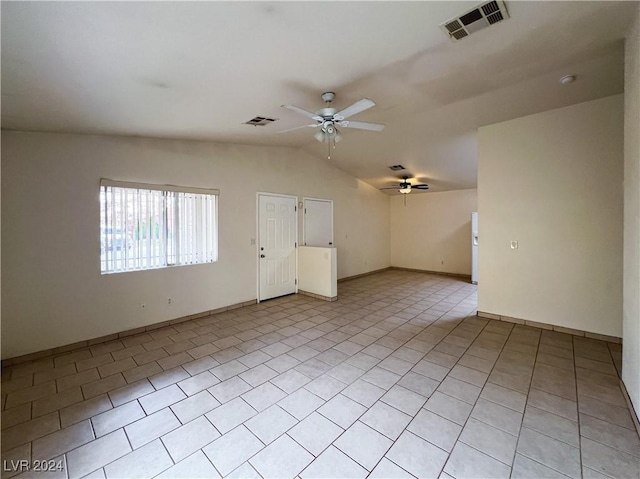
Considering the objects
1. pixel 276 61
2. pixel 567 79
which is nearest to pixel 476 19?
pixel 276 61

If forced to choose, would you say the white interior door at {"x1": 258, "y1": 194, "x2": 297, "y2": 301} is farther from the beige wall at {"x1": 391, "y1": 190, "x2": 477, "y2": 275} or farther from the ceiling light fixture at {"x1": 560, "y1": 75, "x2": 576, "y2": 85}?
the beige wall at {"x1": 391, "y1": 190, "x2": 477, "y2": 275}

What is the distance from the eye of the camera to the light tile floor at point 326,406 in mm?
1701

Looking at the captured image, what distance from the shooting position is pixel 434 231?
335 inches

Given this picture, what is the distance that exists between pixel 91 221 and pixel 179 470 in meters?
3.15

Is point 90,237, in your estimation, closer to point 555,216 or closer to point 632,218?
point 632,218

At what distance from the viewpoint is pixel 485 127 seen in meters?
4.24

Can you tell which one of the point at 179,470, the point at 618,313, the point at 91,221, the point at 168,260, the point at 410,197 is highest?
the point at 410,197

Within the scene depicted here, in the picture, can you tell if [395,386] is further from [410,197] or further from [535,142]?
[410,197]

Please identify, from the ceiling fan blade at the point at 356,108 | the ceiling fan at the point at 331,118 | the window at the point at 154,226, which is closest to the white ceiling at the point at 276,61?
the ceiling fan at the point at 331,118

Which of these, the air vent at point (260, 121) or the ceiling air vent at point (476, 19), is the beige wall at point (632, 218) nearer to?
the ceiling air vent at point (476, 19)

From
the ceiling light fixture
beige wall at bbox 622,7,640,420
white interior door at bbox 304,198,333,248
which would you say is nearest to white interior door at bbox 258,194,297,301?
white interior door at bbox 304,198,333,248

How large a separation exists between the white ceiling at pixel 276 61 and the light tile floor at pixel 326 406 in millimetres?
2612

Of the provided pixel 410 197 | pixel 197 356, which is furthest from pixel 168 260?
pixel 410 197

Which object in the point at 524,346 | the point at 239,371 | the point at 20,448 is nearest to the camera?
the point at 20,448
